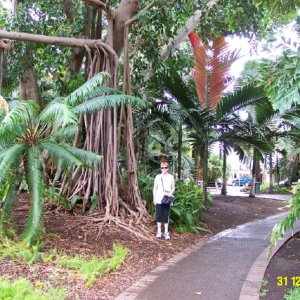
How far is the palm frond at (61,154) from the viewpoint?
20.9 ft

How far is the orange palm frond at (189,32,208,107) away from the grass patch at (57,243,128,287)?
19.1 ft

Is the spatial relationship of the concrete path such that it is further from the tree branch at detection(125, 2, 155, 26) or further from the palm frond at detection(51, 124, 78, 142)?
the tree branch at detection(125, 2, 155, 26)

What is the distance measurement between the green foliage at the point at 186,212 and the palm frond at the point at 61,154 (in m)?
3.16

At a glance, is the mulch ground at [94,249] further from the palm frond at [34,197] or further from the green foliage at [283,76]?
the green foliage at [283,76]

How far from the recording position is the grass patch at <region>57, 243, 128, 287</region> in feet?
17.5

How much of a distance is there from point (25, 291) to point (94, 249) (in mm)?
2228

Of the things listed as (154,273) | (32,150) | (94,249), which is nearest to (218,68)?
(32,150)

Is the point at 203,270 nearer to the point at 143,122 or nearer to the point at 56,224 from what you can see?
the point at 56,224

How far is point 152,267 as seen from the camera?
20.6ft

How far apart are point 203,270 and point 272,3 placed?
4.10 meters

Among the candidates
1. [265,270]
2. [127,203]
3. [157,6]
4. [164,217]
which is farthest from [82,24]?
[265,270]

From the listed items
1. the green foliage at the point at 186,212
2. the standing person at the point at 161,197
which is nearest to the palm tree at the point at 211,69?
the green foliage at the point at 186,212

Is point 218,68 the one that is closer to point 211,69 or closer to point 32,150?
point 211,69

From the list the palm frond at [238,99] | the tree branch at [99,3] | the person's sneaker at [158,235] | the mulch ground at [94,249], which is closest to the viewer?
the mulch ground at [94,249]
